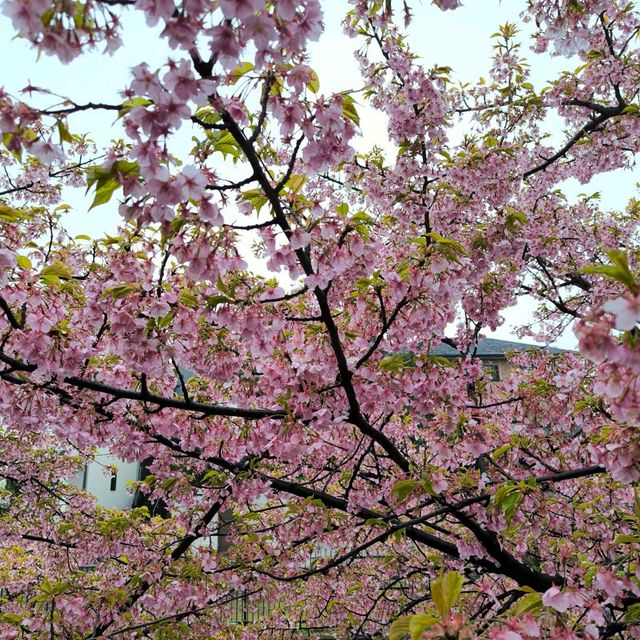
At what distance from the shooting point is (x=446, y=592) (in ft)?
6.58

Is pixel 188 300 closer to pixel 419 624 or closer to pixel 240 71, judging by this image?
pixel 240 71

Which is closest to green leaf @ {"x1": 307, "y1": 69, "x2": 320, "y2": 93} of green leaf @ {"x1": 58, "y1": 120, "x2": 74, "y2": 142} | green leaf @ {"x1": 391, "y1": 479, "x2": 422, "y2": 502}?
green leaf @ {"x1": 58, "y1": 120, "x2": 74, "y2": 142}

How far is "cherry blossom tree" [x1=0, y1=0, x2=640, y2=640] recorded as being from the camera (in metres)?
1.98

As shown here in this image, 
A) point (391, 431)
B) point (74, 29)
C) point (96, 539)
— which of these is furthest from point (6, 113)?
point (391, 431)

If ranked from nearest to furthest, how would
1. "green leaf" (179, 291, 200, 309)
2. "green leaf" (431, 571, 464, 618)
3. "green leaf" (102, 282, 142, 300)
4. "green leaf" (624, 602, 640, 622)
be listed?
1. "green leaf" (431, 571, 464, 618)
2. "green leaf" (624, 602, 640, 622)
3. "green leaf" (102, 282, 142, 300)
4. "green leaf" (179, 291, 200, 309)

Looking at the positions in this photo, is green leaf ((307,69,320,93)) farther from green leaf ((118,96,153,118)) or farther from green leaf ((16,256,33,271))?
green leaf ((16,256,33,271))

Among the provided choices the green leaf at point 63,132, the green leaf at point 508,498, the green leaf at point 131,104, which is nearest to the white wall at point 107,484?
the green leaf at point 508,498

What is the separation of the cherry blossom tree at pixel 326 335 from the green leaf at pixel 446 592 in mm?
15

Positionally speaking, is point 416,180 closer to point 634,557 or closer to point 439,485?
point 439,485

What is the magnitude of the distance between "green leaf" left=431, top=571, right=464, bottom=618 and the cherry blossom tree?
15 millimetres

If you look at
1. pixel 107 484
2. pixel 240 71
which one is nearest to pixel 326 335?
pixel 240 71

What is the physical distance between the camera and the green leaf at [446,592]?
6.49 feet

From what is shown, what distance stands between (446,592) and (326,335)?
186 centimetres

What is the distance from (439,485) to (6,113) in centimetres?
309
